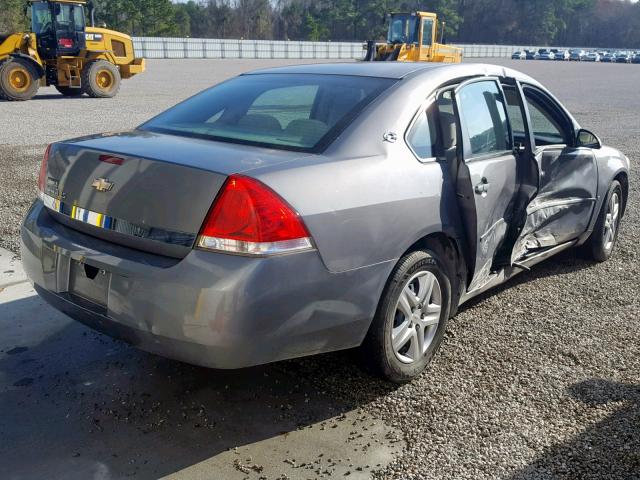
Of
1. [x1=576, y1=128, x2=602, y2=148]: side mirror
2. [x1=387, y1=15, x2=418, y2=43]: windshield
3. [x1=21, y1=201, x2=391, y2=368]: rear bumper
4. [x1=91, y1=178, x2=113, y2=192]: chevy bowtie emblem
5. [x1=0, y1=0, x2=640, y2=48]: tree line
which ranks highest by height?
[x1=0, y1=0, x2=640, y2=48]: tree line

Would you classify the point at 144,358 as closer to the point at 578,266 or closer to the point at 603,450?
the point at 603,450

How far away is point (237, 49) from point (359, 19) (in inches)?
1606

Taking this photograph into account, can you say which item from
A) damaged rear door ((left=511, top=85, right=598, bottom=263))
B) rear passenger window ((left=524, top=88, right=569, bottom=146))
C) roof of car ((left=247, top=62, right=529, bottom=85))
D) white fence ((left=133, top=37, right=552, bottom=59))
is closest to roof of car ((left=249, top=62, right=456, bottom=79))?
roof of car ((left=247, top=62, right=529, bottom=85))

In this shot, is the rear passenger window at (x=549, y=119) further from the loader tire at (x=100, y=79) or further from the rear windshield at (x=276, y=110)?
the loader tire at (x=100, y=79)

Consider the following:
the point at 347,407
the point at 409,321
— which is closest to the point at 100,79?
the point at 409,321

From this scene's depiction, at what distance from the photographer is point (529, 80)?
4.57m

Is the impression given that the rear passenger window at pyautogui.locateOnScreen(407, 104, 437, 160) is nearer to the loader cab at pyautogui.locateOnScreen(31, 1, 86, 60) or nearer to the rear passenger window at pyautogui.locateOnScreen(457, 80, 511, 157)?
the rear passenger window at pyautogui.locateOnScreen(457, 80, 511, 157)

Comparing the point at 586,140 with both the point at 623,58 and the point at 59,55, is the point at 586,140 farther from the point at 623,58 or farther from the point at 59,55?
the point at 623,58

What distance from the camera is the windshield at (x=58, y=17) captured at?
19109 mm

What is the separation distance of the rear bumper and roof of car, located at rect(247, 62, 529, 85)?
1295mm

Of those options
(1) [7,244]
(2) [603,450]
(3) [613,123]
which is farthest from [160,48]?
(2) [603,450]

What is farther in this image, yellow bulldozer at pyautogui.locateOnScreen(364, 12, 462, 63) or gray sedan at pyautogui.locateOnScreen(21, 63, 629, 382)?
yellow bulldozer at pyautogui.locateOnScreen(364, 12, 462, 63)

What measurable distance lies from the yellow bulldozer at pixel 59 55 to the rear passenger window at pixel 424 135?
17.4 m

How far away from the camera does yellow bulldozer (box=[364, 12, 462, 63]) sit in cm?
2928
